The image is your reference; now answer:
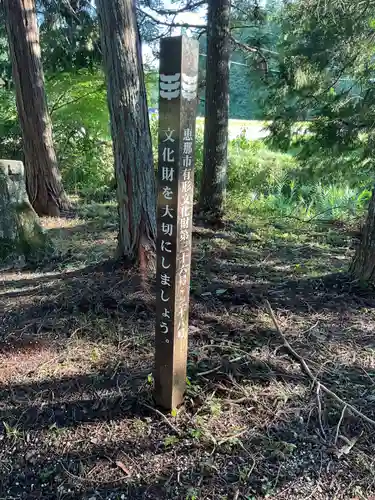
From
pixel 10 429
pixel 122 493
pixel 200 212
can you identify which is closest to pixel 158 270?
pixel 122 493

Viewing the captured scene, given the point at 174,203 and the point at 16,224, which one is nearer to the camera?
the point at 174,203

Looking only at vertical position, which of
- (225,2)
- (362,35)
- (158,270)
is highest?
(225,2)

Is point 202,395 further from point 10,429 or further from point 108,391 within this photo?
point 10,429

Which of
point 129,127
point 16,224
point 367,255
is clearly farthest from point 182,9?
point 367,255

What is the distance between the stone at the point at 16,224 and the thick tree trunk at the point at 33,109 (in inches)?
75.4

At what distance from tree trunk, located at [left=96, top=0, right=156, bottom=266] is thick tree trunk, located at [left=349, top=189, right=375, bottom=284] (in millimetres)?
1876

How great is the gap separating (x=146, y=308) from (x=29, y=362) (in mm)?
985

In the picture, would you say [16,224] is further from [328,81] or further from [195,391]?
[328,81]

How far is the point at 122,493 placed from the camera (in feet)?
6.03

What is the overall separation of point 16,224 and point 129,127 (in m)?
1.86

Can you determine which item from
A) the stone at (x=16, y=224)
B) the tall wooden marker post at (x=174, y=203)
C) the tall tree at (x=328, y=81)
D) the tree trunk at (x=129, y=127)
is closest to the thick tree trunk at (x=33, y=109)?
the stone at (x=16, y=224)

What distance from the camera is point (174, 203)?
6.32 ft

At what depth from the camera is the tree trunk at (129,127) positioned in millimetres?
3414

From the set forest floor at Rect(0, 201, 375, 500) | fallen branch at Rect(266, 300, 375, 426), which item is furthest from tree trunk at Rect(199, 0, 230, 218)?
fallen branch at Rect(266, 300, 375, 426)
